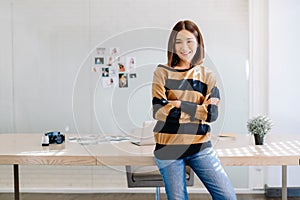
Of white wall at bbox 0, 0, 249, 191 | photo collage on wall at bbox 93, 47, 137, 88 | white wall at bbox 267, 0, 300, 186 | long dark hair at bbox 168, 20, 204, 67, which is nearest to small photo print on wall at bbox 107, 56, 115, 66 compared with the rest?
photo collage on wall at bbox 93, 47, 137, 88

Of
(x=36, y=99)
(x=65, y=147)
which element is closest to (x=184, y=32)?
(x=65, y=147)

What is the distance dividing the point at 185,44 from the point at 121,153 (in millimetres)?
748

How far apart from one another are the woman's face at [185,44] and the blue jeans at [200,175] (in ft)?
1.55

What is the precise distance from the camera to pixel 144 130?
2707 mm

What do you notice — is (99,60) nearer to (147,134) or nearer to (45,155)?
(147,134)

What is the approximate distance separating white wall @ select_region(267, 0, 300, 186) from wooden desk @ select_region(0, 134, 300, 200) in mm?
1259

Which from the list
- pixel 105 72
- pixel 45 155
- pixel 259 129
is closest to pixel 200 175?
pixel 259 129

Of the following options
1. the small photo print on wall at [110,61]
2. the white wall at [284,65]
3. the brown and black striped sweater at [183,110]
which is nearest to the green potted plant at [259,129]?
the brown and black striped sweater at [183,110]

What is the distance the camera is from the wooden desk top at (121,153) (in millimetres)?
2351

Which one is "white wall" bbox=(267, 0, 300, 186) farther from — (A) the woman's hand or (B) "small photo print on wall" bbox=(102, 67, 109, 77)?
(A) the woman's hand

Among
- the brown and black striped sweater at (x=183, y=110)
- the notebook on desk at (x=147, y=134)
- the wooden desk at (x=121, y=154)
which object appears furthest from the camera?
the notebook on desk at (x=147, y=134)

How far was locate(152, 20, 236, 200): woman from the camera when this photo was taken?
6.61 feet

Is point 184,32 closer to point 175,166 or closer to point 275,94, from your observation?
point 175,166

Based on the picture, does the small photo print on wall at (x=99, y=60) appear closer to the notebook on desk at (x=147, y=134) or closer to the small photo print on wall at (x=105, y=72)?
the small photo print on wall at (x=105, y=72)
